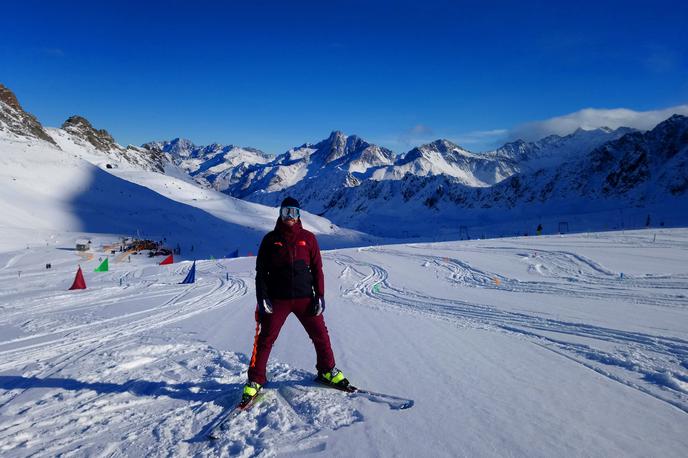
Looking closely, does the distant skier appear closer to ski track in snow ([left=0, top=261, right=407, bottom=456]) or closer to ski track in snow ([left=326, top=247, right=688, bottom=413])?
ski track in snow ([left=0, top=261, right=407, bottom=456])

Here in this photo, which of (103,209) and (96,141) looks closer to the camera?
(103,209)

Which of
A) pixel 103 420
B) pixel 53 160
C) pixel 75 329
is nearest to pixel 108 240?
pixel 53 160

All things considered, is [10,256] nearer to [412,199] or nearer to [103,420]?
[103,420]

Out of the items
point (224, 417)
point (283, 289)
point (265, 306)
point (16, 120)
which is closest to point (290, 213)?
point (283, 289)

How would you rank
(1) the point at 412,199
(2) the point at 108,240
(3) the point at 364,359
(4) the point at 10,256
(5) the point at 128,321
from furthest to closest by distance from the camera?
(1) the point at 412,199 → (2) the point at 108,240 → (4) the point at 10,256 → (5) the point at 128,321 → (3) the point at 364,359

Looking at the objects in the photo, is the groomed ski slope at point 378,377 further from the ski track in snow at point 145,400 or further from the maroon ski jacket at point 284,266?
the maroon ski jacket at point 284,266

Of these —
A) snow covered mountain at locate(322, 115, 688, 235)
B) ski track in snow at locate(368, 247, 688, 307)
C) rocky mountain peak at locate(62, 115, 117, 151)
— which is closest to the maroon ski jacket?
ski track in snow at locate(368, 247, 688, 307)

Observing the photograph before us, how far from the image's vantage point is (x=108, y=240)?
37.7 metres

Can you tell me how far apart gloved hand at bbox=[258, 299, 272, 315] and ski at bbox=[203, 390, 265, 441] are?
0.89 m

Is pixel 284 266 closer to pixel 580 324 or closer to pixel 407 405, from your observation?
pixel 407 405

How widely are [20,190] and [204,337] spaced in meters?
54.2

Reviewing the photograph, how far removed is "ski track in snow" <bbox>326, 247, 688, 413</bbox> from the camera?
15.0 ft

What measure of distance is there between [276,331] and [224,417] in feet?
3.13

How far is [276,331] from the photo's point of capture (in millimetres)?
4207
